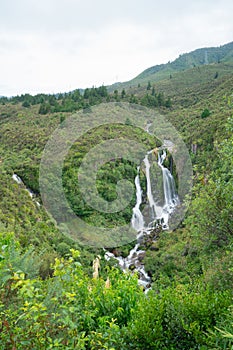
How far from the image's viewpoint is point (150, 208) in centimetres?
2453

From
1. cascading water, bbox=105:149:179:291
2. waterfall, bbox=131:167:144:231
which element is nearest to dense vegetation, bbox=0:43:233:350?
waterfall, bbox=131:167:144:231

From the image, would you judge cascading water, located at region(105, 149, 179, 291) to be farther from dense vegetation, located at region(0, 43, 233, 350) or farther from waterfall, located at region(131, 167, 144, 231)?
dense vegetation, located at region(0, 43, 233, 350)

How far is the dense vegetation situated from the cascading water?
706mm

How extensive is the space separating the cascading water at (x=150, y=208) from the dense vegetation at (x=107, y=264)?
71 cm

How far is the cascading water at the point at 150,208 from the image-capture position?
18906mm

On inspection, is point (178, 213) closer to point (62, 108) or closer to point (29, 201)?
point (29, 201)

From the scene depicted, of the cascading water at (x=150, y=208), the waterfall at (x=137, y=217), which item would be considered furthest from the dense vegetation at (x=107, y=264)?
the cascading water at (x=150, y=208)

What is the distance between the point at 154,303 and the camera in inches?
210

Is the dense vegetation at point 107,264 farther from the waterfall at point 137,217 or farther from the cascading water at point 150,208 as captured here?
the cascading water at point 150,208

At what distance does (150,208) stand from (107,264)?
27.9 ft

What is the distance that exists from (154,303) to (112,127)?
31.6 meters

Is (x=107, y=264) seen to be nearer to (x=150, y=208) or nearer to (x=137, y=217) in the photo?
(x=137, y=217)

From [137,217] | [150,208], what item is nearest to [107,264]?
[137,217]

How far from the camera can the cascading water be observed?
62.0ft
